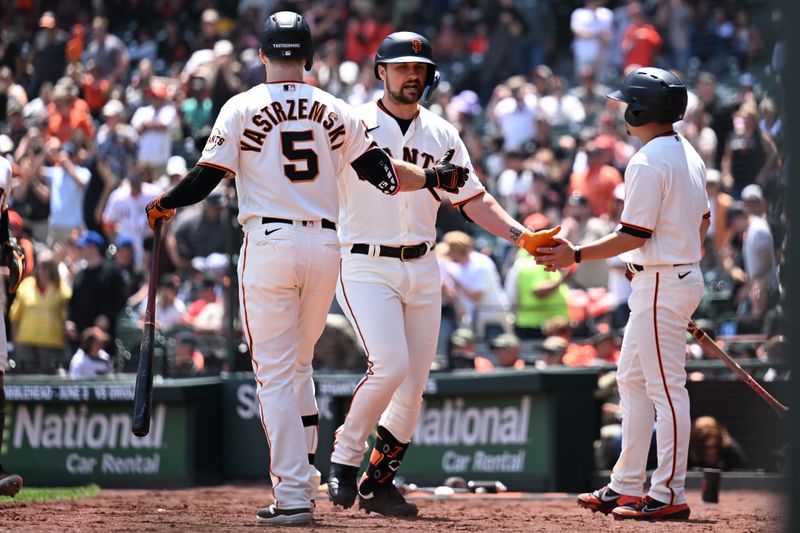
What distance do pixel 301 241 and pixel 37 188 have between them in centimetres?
974

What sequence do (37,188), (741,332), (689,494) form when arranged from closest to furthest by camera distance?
(689,494), (741,332), (37,188)

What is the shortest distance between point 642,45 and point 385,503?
10.8 meters

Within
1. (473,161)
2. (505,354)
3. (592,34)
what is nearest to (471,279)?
(505,354)

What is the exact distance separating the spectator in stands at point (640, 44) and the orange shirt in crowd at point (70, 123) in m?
6.76

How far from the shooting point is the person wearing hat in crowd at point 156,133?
52.6ft

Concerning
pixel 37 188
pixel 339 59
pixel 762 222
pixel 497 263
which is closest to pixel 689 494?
pixel 762 222

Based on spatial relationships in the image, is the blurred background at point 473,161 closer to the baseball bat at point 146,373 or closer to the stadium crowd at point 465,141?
the stadium crowd at point 465,141

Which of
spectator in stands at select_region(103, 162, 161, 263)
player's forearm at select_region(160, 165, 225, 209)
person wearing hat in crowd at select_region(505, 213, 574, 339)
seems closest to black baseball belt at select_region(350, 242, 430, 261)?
player's forearm at select_region(160, 165, 225, 209)

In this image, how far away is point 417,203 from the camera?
6539 mm

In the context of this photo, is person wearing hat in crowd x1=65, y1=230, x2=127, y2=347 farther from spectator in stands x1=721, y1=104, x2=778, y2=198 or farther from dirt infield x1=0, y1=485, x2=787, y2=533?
spectator in stands x1=721, y1=104, x2=778, y2=198

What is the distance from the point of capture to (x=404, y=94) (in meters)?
6.58

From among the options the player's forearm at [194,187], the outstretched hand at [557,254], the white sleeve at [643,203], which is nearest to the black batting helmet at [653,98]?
the white sleeve at [643,203]

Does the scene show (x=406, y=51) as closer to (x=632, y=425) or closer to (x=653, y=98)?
(x=653, y=98)

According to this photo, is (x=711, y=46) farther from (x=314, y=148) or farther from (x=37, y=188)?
(x=314, y=148)
